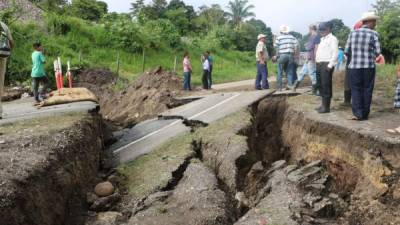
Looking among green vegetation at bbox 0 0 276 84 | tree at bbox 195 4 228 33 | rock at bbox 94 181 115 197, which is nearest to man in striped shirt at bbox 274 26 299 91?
rock at bbox 94 181 115 197

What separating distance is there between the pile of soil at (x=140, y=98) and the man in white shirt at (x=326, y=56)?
4589mm

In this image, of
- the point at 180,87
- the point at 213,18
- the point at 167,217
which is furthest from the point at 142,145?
the point at 213,18

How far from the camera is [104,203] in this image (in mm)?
6184

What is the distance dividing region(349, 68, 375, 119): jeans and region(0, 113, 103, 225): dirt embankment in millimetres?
4207

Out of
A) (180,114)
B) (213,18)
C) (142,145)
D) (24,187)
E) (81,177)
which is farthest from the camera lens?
(213,18)

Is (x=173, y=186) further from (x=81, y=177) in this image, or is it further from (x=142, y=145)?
(x=142, y=145)

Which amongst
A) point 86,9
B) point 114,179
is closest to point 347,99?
point 114,179

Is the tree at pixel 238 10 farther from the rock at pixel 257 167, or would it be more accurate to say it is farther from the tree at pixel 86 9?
the rock at pixel 257 167

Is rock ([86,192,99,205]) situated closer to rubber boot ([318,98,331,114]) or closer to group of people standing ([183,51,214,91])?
rubber boot ([318,98,331,114])

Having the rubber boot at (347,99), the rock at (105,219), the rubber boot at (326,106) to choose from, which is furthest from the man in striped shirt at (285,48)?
the rock at (105,219)

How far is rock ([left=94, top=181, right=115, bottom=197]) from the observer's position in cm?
646

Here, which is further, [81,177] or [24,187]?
[81,177]

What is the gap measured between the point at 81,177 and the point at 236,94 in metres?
6.16

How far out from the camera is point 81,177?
6.38m
